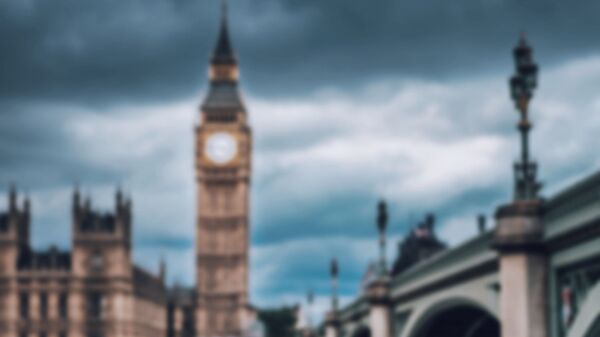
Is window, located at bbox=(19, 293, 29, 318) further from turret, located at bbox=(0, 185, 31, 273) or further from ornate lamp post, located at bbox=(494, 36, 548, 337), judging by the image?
ornate lamp post, located at bbox=(494, 36, 548, 337)

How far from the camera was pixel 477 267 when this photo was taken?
23.8 m

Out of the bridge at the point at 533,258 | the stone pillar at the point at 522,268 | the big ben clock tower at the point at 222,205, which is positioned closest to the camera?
the bridge at the point at 533,258

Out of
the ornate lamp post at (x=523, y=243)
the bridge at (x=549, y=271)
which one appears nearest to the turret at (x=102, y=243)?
the bridge at (x=549, y=271)

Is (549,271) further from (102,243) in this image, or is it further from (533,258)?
(102,243)

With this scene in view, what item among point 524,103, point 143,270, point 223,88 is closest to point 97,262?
point 143,270

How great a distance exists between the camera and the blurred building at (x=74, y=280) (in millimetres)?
127625

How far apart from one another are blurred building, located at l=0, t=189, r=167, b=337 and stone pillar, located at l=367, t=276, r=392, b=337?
92.4 meters

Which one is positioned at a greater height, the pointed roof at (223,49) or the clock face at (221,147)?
the pointed roof at (223,49)

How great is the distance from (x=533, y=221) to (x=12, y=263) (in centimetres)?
11600

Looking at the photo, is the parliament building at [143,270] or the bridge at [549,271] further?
the parliament building at [143,270]

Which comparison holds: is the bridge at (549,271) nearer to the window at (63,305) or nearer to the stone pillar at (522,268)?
the stone pillar at (522,268)

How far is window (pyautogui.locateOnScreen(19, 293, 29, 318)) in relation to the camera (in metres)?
128

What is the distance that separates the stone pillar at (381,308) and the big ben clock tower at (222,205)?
11424 cm

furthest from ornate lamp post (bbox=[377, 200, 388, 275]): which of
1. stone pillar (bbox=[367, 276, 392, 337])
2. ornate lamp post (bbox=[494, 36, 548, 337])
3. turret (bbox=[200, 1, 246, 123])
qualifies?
turret (bbox=[200, 1, 246, 123])
